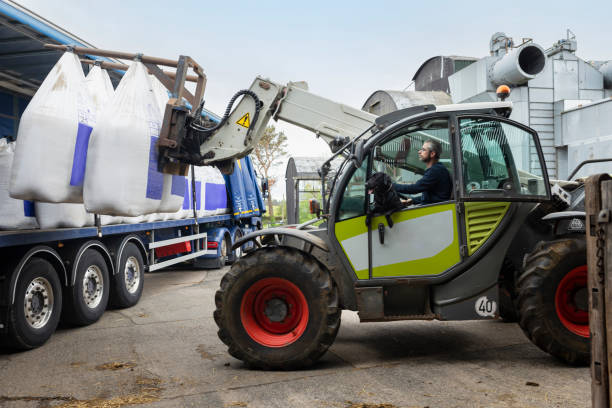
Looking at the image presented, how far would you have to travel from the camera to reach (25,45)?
670cm

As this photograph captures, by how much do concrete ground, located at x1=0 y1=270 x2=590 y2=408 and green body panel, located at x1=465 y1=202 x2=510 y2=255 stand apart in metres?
1.14

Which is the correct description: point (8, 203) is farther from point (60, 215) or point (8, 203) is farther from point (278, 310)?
point (278, 310)

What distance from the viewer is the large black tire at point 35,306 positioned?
534 centimetres

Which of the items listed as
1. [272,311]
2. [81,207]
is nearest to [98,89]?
[81,207]

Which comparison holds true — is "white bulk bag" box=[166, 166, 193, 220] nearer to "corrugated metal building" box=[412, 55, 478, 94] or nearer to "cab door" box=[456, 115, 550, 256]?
"cab door" box=[456, 115, 550, 256]

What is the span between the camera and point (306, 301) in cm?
470

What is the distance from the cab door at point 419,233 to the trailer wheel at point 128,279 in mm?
4552

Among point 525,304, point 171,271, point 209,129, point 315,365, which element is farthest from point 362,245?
point 171,271

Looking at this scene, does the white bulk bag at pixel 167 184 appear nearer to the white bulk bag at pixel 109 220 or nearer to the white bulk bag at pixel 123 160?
the white bulk bag at pixel 123 160

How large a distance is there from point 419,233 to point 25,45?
18.0 feet

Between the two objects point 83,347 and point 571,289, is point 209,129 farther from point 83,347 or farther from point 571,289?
point 571,289

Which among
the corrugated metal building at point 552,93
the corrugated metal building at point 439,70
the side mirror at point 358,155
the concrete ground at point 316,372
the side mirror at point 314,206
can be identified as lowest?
the concrete ground at point 316,372

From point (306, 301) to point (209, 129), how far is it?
1933 millimetres

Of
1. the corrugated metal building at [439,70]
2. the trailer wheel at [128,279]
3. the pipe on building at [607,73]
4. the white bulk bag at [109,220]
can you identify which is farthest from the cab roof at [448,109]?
the corrugated metal building at [439,70]
